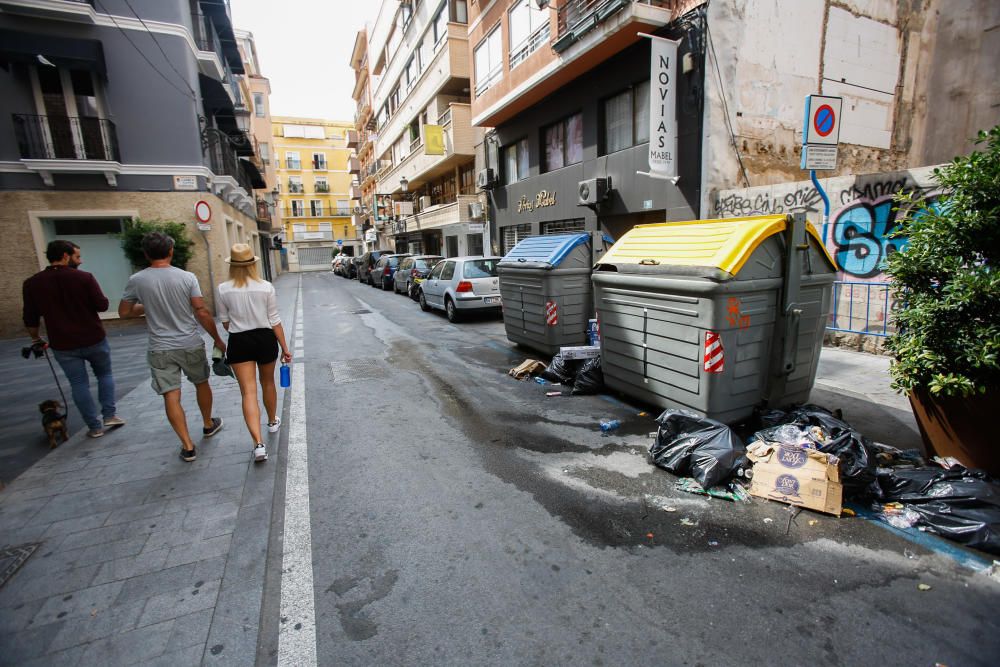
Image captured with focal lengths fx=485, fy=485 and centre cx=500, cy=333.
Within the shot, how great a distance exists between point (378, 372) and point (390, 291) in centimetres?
1563

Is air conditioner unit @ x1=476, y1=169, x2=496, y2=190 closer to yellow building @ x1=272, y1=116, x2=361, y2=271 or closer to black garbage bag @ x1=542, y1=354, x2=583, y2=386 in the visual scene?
black garbage bag @ x1=542, y1=354, x2=583, y2=386

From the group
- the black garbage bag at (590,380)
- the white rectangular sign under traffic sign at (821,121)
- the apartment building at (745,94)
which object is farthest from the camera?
the apartment building at (745,94)

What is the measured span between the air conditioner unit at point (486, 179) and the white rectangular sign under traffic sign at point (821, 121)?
44.1 ft

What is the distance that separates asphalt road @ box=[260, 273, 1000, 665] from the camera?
2268mm

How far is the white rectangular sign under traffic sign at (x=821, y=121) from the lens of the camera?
6820 millimetres

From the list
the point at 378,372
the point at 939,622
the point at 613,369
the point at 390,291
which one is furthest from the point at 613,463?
the point at 390,291

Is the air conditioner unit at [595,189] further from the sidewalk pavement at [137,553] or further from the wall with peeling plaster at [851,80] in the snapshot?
the sidewalk pavement at [137,553]

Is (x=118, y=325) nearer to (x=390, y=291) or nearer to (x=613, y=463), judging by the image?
(x=390, y=291)

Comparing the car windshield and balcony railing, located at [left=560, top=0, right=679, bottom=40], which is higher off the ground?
balcony railing, located at [left=560, top=0, right=679, bottom=40]

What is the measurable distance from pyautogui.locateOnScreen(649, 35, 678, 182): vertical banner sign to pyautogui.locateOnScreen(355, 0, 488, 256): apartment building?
1164cm

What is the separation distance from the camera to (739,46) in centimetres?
→ 995

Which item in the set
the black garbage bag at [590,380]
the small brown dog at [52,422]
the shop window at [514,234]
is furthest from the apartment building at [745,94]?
the small brown dog at [52,422]

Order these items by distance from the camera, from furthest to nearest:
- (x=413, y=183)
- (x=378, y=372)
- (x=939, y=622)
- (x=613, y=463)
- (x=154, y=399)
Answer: (x=413, y=183) → (x=378, y=372) → (x=154, y=399) → (x=613, y=463) → (x=939, y=622)

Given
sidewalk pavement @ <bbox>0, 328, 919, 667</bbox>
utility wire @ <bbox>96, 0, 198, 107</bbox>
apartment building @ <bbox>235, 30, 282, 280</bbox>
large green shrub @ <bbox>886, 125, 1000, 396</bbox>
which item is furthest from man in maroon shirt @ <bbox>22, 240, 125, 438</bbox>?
apartment building @ <bbox>235, 30, 282, 280</bbox>
